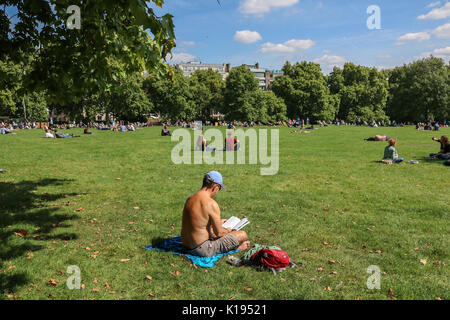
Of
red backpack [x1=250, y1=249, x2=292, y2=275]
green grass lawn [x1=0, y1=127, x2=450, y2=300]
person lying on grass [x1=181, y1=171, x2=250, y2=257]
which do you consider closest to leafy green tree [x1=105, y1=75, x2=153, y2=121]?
green grass lawn [x1=0, y1=127, x2=450, y2=300]

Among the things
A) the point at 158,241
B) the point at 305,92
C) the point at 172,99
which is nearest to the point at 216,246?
the point at 158,241

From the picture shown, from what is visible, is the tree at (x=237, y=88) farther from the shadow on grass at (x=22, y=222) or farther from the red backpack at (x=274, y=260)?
the red backpack at (x=274, y=260)

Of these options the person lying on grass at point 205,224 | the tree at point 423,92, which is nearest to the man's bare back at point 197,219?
the person lying on grass at point 205,224

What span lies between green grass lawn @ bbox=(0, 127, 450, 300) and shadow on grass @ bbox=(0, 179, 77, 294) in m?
0.03

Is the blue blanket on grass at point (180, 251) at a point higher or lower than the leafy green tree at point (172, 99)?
lower

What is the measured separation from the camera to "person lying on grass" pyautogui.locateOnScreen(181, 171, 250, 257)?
20.6 ft

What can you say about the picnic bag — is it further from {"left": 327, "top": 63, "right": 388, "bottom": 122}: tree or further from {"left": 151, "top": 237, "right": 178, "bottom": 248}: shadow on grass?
{"left": 327, "top": 63, "right": 388, "bottom": 122}: tree

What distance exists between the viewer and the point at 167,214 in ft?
30.5

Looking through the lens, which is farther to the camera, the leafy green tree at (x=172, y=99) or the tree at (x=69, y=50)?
the leafy green tree at (x=172, y=99)

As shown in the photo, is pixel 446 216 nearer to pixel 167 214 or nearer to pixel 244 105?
pixel 167 214

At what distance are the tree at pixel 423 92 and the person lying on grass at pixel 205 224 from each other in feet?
287

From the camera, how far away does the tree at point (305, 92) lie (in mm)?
82938

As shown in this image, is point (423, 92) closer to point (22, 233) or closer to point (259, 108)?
point (259, 108)
